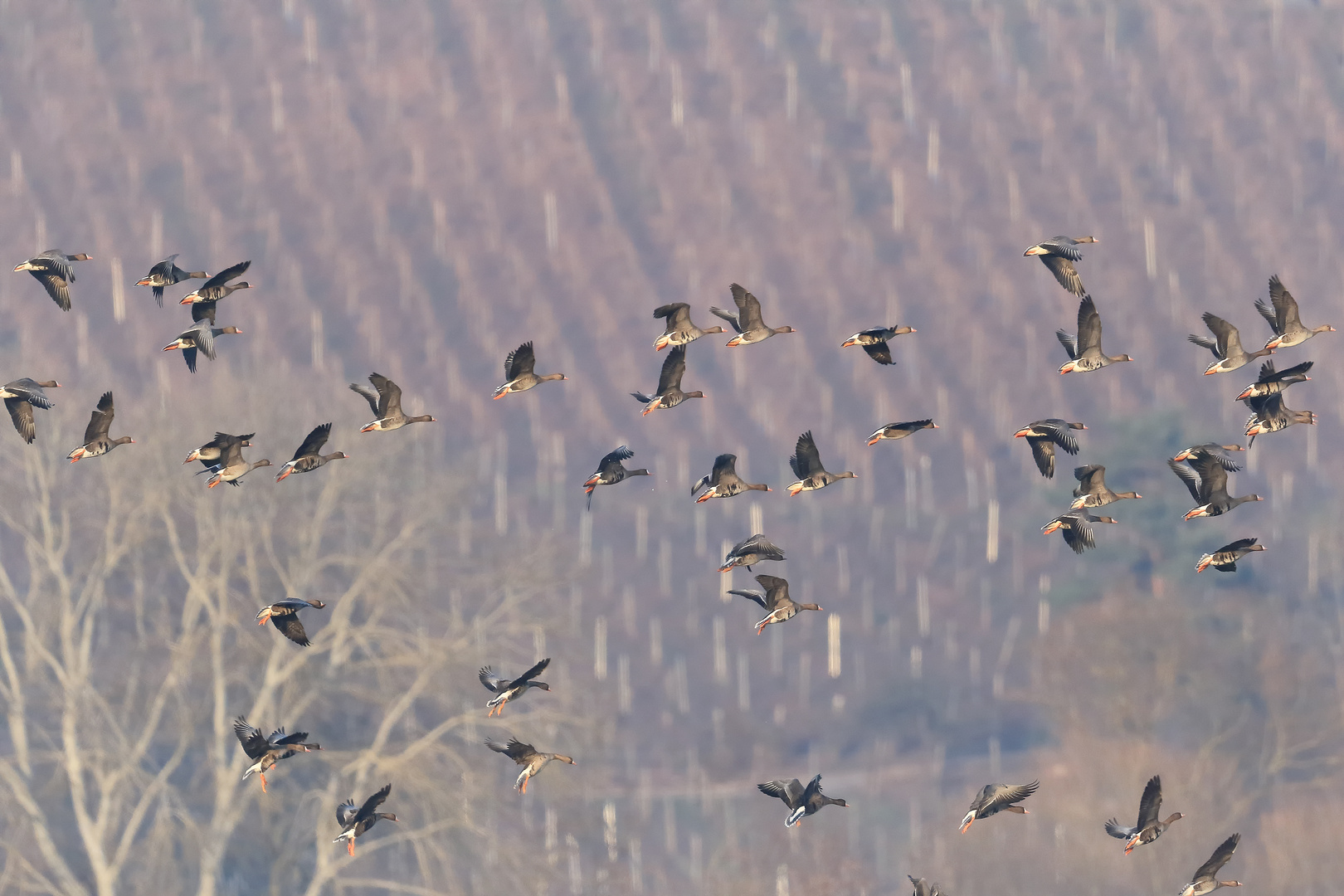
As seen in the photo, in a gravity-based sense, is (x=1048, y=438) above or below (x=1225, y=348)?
below

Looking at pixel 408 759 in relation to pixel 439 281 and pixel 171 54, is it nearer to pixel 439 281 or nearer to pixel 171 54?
pixel 439 281

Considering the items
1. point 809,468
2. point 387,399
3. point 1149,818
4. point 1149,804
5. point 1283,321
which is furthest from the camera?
point 387,399

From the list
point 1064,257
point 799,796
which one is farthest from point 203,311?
point 1064,257

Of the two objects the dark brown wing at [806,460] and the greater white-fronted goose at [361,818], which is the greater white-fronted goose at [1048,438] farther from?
the greater white-fronted goose at [361,818]

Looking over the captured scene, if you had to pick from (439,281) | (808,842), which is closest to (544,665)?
(808,842)

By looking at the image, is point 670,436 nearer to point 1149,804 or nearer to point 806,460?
point 806,460

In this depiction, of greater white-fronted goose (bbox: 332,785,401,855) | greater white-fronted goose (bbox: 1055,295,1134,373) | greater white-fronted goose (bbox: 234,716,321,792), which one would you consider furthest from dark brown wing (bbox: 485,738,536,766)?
greater white-fronted goose (bbox: 1055,295,1134,373)

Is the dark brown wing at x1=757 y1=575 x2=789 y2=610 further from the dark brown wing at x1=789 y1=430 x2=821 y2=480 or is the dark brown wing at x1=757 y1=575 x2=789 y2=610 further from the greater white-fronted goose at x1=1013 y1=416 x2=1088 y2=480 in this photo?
the greater white-fronted goose at x1=1013 y1=416 x2=1088 y2=480
